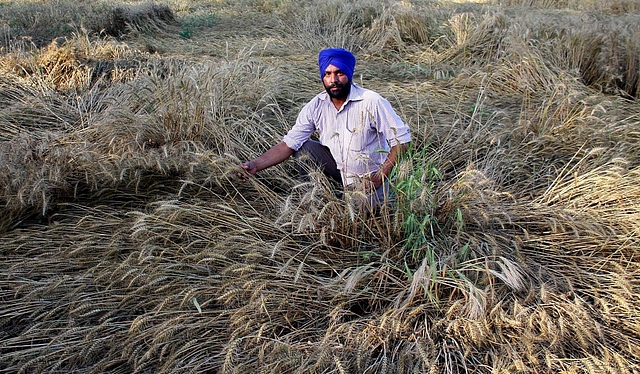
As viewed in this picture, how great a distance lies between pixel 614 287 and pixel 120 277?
2334 millimetres

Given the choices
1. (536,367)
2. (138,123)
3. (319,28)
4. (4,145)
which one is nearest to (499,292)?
(536,367)

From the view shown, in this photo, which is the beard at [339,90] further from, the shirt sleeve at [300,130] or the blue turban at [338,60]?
the shirt sleeve at [300,130]

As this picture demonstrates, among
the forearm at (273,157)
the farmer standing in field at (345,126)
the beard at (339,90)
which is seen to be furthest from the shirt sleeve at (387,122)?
the forearm at (273,157)

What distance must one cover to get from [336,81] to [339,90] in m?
0.06

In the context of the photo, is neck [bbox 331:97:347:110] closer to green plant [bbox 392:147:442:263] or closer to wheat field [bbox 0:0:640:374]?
wheat field [bbox 0:0:640:374]

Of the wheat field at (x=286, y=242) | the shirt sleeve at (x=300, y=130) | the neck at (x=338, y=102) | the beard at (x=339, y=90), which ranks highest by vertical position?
the beard at (x=339, y=90)

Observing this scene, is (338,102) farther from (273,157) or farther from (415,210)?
(415,210)

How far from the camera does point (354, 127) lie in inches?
135

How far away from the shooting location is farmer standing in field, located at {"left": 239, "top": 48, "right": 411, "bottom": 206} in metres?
3.33

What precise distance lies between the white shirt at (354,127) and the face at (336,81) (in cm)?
7

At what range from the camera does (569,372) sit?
2057mm

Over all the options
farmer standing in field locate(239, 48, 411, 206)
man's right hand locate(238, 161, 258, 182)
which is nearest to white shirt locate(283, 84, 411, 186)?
farmer standing in field locate(239, 48, 411, 206)

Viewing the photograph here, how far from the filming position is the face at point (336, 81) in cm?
336

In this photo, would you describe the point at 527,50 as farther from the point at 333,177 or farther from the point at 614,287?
the point at 614,287
